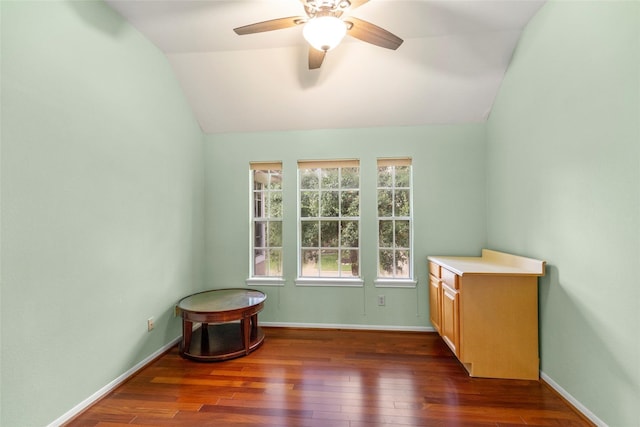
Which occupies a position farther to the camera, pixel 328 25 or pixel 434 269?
pixel 434 269

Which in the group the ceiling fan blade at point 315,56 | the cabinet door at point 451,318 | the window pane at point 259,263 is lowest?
the cabinet door at point 451,318

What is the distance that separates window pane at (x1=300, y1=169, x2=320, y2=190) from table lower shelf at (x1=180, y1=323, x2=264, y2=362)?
1765 millimetres

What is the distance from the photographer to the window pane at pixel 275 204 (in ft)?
11.6

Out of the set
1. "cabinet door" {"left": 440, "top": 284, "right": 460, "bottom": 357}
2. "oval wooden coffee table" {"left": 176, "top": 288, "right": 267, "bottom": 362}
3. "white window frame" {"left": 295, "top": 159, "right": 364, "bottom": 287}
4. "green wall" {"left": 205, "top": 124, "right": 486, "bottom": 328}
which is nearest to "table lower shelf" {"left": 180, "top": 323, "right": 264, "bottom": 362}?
"oval wooden coffee table" {"left": 176, "top": 288, "right": 267, "bottom": 362}

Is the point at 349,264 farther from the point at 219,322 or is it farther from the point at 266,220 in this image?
the point at 219,322

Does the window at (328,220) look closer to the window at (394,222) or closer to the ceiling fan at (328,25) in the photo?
the window at (394,222)

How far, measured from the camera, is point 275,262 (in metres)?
3.52

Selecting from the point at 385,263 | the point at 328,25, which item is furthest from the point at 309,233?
the point at 328,25

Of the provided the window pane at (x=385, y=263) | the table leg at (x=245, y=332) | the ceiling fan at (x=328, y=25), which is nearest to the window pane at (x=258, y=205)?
the table leg at (x=245, y=332)

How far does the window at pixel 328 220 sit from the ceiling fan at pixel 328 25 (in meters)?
1.67

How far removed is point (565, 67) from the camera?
6.49 feet

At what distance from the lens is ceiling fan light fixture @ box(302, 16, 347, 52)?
→ 1587 mm

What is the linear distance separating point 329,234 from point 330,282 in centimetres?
58

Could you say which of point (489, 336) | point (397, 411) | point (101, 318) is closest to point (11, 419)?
point (101, 318)
